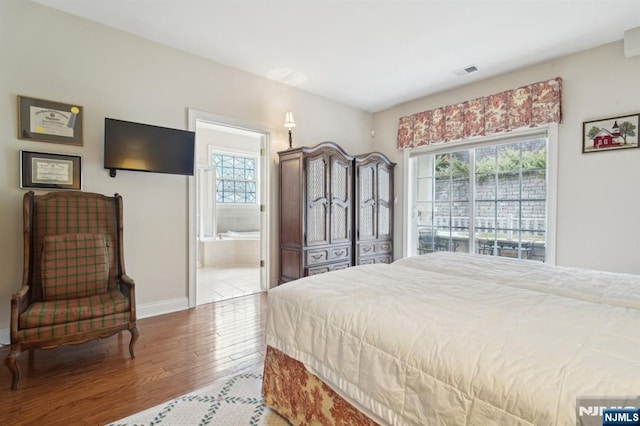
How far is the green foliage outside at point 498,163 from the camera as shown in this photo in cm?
365

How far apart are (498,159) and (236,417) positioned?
4058mm

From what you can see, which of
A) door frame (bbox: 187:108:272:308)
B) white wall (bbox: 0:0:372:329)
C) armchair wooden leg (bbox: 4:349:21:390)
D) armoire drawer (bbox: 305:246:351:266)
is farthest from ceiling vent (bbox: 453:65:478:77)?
armchair wooden leg (bbox: 4:349:21:390)

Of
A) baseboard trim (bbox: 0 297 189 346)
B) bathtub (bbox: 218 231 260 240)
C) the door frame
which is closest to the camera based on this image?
baseboard trim (bbox: 0 297 189 346)

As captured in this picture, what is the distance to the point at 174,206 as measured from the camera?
330cm

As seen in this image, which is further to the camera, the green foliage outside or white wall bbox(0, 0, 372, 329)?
the green foliage outside

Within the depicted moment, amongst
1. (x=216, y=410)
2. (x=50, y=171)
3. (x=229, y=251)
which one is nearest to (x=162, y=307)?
(x=50, y=171)

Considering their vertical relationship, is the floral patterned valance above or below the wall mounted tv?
above

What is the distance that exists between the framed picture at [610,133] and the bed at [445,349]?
194cm

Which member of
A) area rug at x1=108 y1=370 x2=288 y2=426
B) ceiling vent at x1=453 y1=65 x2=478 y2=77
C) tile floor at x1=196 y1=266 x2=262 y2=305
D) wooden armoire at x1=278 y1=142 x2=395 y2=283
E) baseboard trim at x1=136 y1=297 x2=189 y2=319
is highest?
ceiling vent at x1=453 y1=65 x2=478 y2=77

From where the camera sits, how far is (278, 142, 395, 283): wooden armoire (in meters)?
3.82

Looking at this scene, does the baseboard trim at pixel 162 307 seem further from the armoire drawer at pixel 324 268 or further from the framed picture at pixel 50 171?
the armoire drawer at pixel 324 268

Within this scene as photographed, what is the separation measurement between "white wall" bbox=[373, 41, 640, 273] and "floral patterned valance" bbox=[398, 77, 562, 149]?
154 mm

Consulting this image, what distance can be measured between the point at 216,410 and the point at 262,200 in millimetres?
2699

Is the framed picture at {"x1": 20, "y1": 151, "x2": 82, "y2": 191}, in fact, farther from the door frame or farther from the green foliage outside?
the green foliage outside
